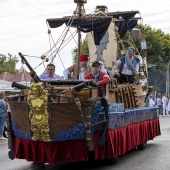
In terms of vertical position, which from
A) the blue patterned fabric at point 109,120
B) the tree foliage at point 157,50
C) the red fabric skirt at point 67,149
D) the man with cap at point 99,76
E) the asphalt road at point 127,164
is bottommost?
the asphalt road at point 127,164

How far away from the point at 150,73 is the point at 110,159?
5431cm

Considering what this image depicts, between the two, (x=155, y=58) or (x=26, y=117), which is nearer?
(x=26, y=117)

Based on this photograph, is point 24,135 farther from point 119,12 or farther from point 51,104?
point 119,12

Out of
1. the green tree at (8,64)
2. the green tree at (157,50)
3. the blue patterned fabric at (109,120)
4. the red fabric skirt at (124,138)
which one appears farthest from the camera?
the green tree at (8,64)

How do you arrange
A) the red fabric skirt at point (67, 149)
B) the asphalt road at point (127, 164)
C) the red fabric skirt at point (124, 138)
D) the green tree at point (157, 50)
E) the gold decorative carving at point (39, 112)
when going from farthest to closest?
the green tree at point (157, 50) < the asphalt road at point (127, 164) < the red fabric skirt at point (124, 138) < the red fabric skirt at point (67, 149) < the gold decorative carving at point (39, 112)

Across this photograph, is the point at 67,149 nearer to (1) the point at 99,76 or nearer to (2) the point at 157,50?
(1) the point at 99,76

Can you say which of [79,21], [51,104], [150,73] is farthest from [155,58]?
[51,104]

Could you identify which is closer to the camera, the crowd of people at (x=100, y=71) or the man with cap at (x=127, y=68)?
the crowd of people at (x=100, y=71)

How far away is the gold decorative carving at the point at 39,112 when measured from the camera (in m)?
10.5

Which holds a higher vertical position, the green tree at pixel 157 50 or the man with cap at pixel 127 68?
the green tree at pixel 157 50

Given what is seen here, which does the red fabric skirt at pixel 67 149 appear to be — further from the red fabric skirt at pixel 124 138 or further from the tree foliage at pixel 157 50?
the tree foliage at pixel 157 50

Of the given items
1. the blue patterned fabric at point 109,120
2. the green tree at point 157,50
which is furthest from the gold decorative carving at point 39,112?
the green tree at point 157,50

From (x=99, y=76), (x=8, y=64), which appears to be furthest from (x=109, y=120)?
(x=8, y=64)

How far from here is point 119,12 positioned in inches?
707
